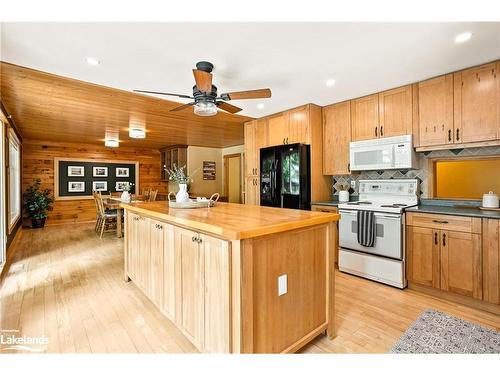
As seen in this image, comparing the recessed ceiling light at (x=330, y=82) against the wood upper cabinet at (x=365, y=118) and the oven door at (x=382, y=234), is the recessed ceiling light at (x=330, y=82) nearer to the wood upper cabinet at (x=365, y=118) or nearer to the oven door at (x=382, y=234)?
the wood upper cabinet at (x=365, y=118)

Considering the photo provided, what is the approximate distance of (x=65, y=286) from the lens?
2738mm

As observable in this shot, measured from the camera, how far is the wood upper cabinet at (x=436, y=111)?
264 cm

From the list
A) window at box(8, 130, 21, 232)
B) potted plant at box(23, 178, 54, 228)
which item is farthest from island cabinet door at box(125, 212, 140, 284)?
potted plant at box(23, 178, 54, 228)

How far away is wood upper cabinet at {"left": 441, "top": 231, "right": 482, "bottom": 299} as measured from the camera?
226 cm

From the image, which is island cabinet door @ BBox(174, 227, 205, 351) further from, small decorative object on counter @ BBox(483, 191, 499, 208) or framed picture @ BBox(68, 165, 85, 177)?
framed picture @ BBox(68, 165, 85, 177)

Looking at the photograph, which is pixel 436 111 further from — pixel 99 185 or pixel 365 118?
pixel 99 185

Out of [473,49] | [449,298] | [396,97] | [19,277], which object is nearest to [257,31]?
[473,49]

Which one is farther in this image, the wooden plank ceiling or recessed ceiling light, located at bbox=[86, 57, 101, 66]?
the wooden plank ceiling

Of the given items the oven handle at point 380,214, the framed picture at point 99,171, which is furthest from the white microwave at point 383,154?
the framed picture at point 99,171

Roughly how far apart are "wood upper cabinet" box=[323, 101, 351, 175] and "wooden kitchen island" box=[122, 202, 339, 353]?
79.1 inches

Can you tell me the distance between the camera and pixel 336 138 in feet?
11.9

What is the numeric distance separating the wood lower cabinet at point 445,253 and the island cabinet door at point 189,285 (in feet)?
7.64

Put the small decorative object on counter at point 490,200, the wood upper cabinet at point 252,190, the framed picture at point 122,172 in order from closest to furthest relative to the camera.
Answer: the small decorative object on counter at point 490,200 → the wood upper cabinet at point 252,190 → the framed picture at point 122,172

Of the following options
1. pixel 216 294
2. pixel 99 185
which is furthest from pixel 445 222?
pixel 99 185
